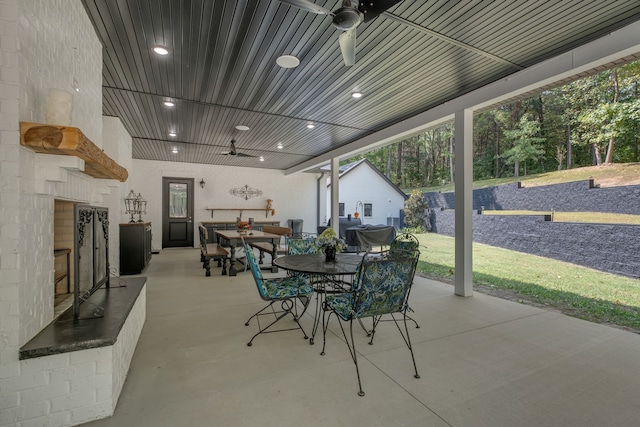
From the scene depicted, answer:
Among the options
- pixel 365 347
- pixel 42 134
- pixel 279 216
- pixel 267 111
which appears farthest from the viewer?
pixel 279 216

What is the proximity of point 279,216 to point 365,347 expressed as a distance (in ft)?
28.8

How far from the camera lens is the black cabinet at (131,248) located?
542cm

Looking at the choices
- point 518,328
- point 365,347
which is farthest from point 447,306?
point 365,347

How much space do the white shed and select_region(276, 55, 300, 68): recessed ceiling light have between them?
9.65m

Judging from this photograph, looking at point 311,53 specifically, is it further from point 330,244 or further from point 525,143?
point 525,143

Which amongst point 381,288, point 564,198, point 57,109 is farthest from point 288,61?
point 564,198

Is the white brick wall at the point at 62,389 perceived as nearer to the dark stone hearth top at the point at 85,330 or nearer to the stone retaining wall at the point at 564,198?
the dark stone hearth top at the point at 85,330

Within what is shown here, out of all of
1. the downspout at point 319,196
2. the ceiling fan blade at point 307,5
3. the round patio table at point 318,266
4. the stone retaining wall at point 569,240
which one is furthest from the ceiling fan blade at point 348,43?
the downspout at point 319,196

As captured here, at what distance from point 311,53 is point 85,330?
311 cm

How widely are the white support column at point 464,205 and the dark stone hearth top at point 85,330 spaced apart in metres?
4.08

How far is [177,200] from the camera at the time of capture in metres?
9.52

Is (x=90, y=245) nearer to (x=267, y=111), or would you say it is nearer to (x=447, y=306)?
(x=267, y=111)

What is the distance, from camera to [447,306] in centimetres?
374

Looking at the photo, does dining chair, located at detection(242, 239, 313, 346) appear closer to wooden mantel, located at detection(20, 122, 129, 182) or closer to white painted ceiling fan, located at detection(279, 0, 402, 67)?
wooden mantel, located at detection(20, 122, 129, 182)
